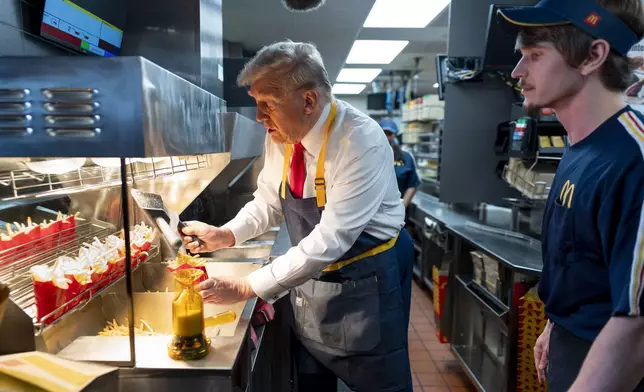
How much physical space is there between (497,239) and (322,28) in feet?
8.42

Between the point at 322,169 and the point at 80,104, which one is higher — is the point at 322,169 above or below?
below

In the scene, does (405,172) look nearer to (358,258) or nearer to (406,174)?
(406,174)

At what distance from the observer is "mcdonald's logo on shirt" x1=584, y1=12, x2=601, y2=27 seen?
974 mm

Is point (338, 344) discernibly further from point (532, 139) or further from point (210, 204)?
point (532, 139)

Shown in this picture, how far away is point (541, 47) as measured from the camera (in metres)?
1.05

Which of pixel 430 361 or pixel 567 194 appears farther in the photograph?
pixel 430 361

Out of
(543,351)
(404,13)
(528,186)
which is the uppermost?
(404,13)

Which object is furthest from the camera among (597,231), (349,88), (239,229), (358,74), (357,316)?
Result: (349,88)

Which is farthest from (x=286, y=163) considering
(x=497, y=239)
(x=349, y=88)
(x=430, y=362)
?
(x=349, y=88)

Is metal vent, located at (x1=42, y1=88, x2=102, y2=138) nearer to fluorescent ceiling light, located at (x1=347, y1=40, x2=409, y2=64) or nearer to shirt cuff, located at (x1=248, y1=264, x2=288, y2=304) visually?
shirt cuff, located at (x1=248, y1=264, x2=288, y2=304)

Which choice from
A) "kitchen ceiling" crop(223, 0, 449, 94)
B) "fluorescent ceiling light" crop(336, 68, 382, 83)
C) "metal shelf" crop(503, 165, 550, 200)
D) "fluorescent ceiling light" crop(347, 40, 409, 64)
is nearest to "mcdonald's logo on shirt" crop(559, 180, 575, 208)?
"metal shelf" crop(503, 165, 550, 200)

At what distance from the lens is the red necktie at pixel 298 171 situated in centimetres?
161

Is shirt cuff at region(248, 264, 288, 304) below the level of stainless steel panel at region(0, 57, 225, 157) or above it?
below

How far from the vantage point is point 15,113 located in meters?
0.78
